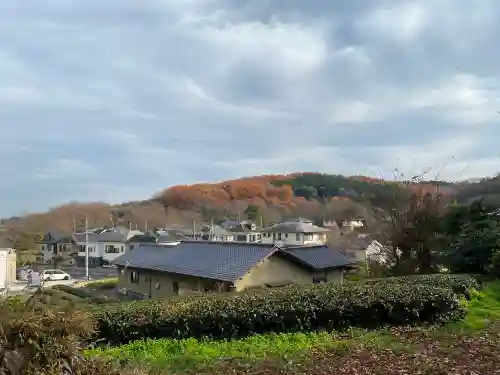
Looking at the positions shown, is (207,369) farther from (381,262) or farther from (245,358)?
(381,262)

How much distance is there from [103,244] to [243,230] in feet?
52.1

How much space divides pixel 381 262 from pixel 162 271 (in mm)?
9975

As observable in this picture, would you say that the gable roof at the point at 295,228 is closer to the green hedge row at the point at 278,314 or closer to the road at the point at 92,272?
the road at the point at 92,272

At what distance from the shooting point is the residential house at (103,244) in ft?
177

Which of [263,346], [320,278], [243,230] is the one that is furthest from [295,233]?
[263,346]

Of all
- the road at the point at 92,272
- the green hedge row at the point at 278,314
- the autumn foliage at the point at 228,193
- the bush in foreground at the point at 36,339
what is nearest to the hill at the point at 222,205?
the autumn foliage at the point at 228,193

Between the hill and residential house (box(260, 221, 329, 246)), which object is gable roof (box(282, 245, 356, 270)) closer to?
the hill

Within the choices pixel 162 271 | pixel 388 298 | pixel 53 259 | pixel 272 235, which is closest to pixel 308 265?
pixel 162 271

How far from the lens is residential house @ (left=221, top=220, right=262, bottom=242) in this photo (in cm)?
5741

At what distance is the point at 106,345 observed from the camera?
9711 millimetres

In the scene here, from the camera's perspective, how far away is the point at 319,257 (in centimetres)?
2344

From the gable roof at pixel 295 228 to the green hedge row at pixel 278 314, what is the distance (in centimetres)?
3956

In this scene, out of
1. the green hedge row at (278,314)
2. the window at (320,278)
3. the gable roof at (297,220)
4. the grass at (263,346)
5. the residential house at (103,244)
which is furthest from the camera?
the residential house at (103,244)

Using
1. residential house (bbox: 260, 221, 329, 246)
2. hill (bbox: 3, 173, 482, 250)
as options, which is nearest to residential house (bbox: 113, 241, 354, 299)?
hill (bbox: 3, 173, 482, 250)
